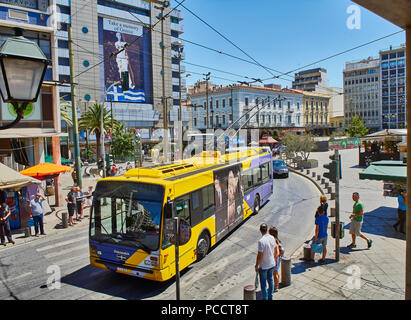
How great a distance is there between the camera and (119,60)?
5656 cm

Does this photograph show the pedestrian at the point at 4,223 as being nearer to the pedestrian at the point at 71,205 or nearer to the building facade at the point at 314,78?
the pedestrian at the point at 71,205

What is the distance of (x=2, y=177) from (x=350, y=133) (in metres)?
72.1

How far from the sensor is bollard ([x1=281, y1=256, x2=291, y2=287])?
7.66 meters

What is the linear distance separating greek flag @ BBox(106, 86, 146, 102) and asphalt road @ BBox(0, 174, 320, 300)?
46654 mm

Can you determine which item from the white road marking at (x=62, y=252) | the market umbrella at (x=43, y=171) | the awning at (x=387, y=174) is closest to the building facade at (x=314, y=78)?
the awning at (x=387, y=174)

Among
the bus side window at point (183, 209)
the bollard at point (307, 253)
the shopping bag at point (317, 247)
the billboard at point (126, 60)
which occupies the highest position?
the billboard at point (126, 60)

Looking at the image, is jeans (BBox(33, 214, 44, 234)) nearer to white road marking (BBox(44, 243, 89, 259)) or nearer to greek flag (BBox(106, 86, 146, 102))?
white road marking (BBox(44, 243, 89, 259))

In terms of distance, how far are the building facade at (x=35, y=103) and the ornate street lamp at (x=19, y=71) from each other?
1495 cm

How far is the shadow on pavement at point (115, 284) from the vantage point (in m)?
7.75

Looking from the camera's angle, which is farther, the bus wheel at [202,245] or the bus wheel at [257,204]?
the bus wheel at [257,204]

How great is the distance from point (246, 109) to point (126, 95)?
2186 centimetres

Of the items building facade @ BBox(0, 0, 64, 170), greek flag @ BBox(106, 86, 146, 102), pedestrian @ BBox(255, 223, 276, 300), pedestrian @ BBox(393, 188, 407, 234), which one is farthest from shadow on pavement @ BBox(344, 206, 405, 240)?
greek flag @ BBox(106, 86, 146, 102)

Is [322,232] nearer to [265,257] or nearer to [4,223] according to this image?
[265,257]

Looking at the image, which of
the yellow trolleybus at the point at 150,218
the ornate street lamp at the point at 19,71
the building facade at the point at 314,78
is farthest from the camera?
the building facade at the point at 314,78
